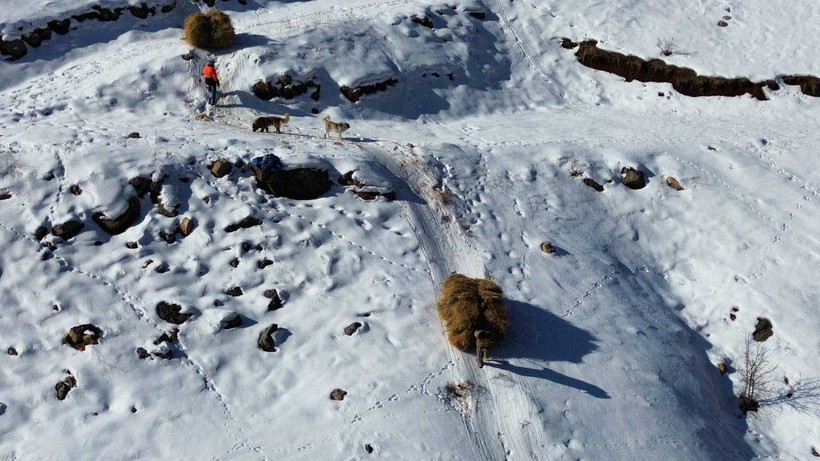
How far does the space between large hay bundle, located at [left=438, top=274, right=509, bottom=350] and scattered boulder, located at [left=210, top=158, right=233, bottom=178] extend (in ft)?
18.5

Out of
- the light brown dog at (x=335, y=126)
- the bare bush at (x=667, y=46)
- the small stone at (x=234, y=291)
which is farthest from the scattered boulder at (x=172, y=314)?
the bare bush at (x=667, y=46)

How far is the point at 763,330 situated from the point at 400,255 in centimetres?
746

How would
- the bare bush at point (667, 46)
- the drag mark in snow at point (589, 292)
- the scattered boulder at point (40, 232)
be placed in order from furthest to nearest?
the bare bush at point (667, 46) < the scattered boulder at point (40, 232) < the drag mark in snow at point (589, 292)

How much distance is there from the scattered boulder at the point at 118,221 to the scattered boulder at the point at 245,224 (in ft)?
6.46

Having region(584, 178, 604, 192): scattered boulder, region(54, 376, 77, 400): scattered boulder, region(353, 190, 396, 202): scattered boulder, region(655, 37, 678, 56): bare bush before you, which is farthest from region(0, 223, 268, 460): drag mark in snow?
region(655, 37, 678, 56): bare bush

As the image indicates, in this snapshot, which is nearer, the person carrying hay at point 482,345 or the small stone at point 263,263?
the person carrying hay at point 482,345

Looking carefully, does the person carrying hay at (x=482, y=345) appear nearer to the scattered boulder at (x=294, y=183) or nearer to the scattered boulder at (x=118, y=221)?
the scattered boulder at (x=294, y=183)

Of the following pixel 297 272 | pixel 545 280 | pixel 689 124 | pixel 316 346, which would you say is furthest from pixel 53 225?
pixel 689 124

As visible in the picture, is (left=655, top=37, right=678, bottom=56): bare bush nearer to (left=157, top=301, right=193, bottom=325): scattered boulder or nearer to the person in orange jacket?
the person in orange jacket

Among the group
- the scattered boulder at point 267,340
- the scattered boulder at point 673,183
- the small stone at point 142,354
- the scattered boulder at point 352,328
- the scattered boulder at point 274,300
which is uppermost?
the small stone at point 142,354

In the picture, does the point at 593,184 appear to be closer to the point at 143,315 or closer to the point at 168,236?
the point at 168,236

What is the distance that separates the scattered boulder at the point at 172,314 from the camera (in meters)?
12.2

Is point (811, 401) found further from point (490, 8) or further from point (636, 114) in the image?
point (490, 8)

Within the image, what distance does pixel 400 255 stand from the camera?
13430 millimetres
